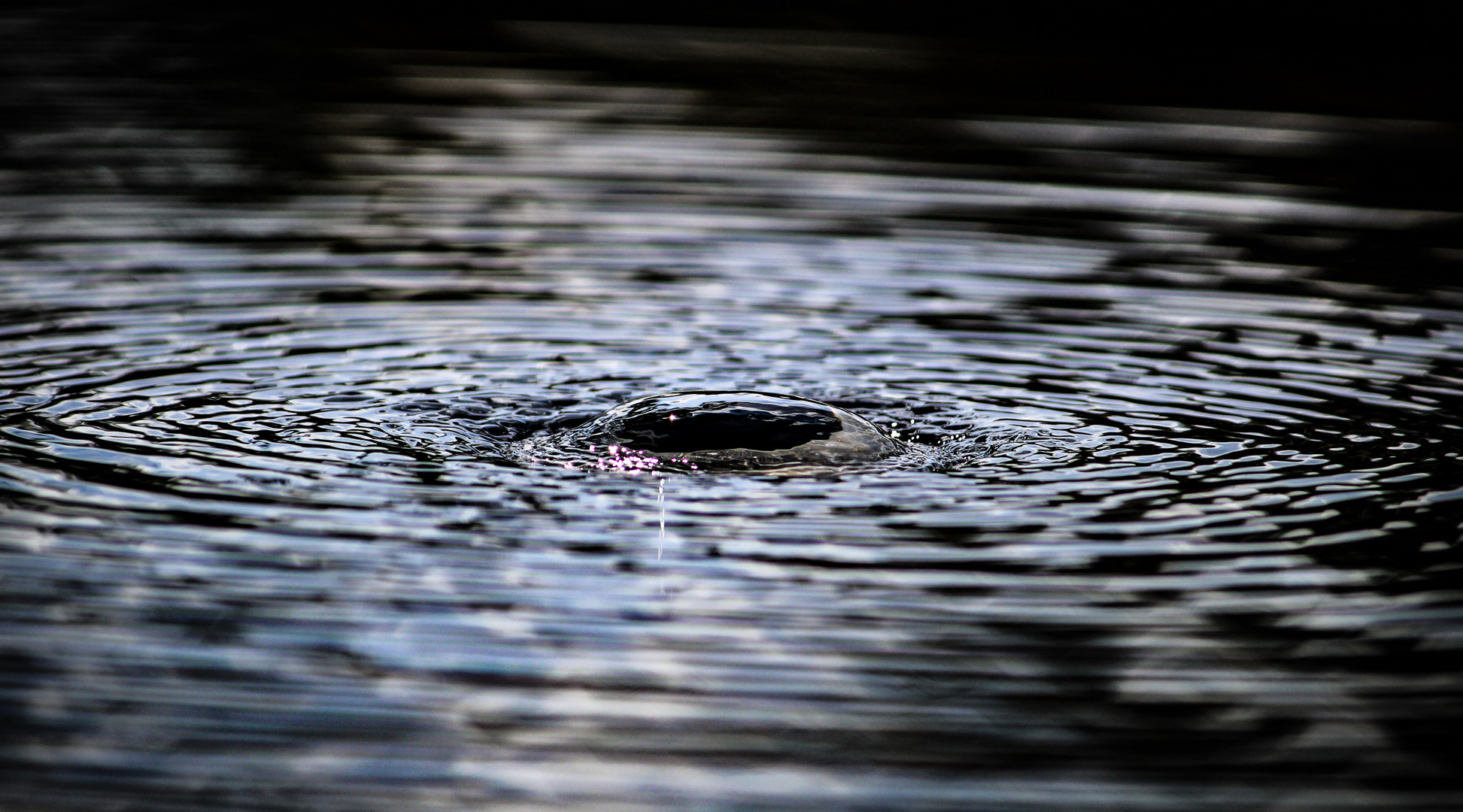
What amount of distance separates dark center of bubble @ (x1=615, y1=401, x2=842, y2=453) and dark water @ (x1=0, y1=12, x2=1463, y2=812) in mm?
205

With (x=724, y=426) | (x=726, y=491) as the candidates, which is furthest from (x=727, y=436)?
(x=726, y=491)

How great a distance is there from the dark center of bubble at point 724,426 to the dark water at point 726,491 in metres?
0.20

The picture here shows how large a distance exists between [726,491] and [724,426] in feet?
1.37

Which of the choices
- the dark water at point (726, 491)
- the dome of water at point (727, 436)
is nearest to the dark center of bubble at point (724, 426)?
the dome of water at point (727, 436)

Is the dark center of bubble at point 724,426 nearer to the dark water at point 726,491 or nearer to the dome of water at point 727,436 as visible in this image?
the dome of water at point 727,436

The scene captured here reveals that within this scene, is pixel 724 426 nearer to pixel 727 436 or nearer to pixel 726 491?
pixel 727 436

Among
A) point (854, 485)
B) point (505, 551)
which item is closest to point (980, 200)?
point (854, 485)

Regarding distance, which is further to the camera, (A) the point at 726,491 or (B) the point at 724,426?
(B) the point at 724,426

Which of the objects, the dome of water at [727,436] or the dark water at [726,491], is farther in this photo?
the dome of water at [727,436]

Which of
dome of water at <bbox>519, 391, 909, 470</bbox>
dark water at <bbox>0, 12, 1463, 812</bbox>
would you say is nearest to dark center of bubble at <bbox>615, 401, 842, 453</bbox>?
dome of water at <bbox>519, 391, 909, 470</bbox>

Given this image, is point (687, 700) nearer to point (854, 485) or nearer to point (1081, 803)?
point (1081, 803)

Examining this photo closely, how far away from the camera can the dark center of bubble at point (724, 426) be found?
4090 mm

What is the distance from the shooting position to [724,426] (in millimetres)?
4137

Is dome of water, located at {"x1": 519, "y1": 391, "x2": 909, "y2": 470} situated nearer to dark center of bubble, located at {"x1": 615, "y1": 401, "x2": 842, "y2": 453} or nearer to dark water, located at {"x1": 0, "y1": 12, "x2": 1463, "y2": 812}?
dark center of bubble, located at {"x1": 615, "y1": 401, "x2": 842, "y2": 453}
